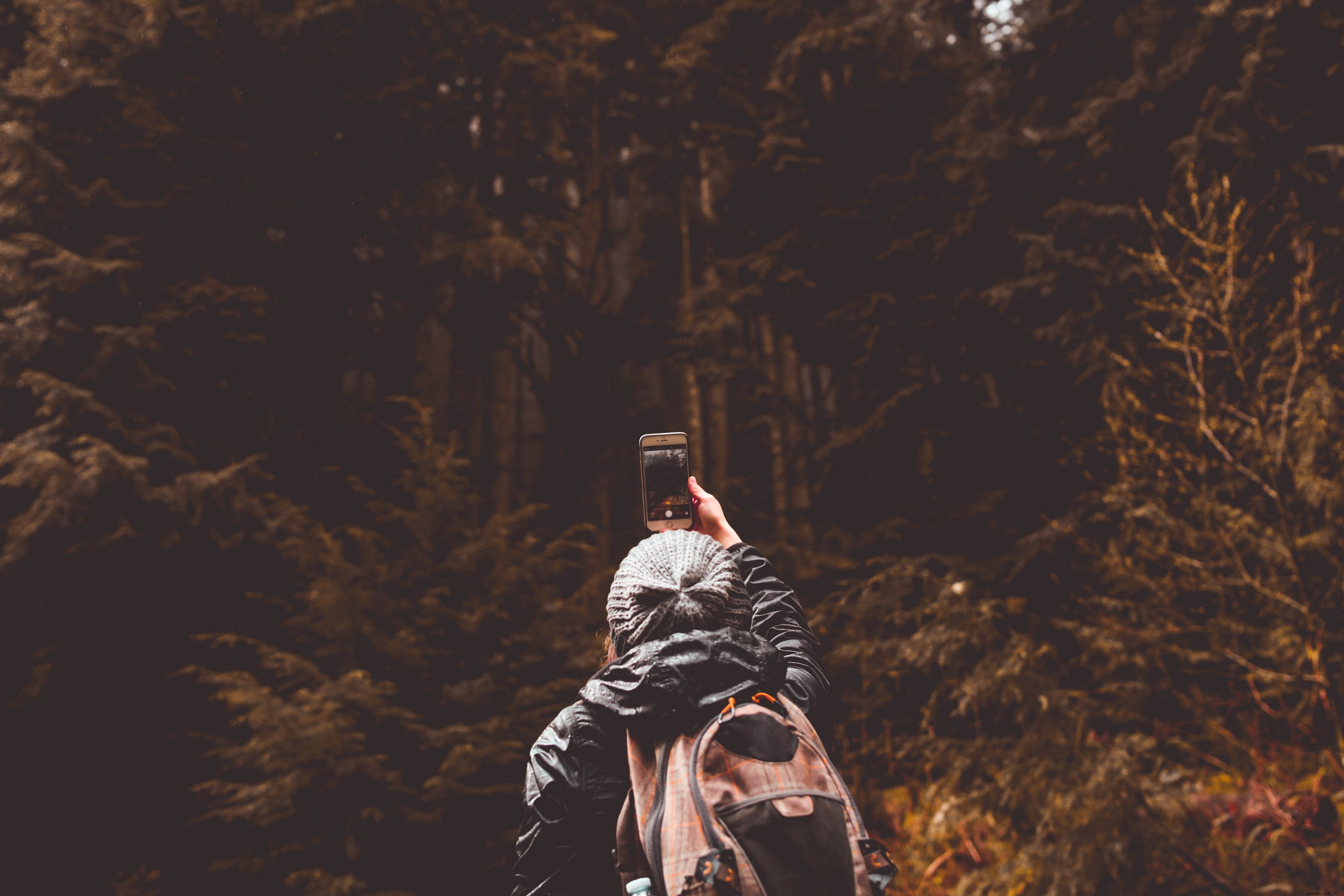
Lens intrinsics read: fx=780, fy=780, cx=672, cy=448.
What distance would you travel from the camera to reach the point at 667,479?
1929 millimetres

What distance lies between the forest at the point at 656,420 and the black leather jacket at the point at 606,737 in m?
3.71

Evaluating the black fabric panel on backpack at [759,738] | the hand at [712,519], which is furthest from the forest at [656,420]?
the black fabric panel on backpack at [759,738]

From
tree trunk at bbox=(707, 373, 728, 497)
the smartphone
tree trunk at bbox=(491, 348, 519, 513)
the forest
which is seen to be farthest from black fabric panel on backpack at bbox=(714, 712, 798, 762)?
tree trunk at bbox=(707, 373, 728, 497)

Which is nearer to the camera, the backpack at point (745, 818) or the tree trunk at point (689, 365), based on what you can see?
the backpack at point (745, 818)

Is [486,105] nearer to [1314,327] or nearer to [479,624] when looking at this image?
[479,624]

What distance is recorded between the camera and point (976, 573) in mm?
6980

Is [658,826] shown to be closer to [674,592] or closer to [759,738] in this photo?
[759,738]

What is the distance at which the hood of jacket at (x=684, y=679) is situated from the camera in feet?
4.63

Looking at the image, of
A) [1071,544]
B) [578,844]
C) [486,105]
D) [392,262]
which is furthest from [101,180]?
[1071,544]

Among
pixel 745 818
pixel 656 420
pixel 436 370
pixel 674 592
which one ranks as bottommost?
pixel 745 818

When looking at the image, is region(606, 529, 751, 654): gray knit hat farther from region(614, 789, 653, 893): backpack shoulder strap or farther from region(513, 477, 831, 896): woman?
region(614, 789, 653, 893): backpack shoulder strap

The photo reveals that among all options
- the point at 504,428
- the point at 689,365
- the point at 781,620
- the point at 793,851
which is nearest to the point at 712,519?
the point at 781,620

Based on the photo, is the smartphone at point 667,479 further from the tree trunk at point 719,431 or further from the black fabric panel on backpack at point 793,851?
the tree trunk at point 719,431

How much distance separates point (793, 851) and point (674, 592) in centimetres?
49
